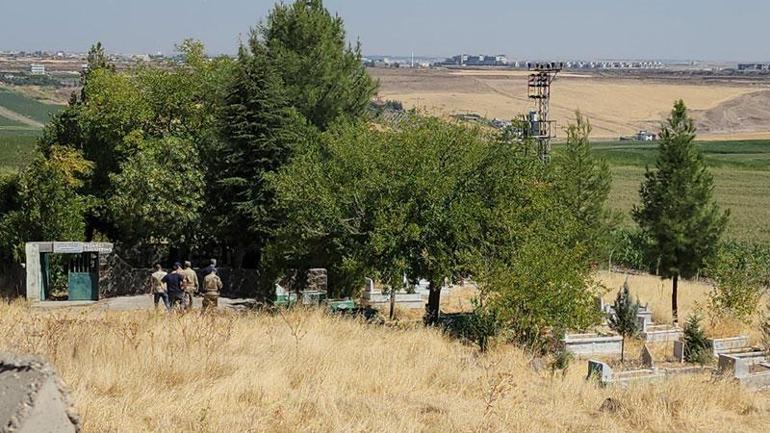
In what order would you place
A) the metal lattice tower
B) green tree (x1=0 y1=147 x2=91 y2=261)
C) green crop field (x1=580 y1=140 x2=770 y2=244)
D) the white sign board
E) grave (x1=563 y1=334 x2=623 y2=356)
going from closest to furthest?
grave (x1=563 y1=334 x2=623 y2=356)
the white sign board
green tree (x1=0 y1=147 x2=91 y2=261)
the metal lattice tower
green crop field (x1=580 y1=140 x2=770 y2=244)

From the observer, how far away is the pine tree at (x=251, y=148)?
25781mm

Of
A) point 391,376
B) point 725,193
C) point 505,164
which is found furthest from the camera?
point 725,193

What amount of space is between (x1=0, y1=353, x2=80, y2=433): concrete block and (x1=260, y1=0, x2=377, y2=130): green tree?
2282cm

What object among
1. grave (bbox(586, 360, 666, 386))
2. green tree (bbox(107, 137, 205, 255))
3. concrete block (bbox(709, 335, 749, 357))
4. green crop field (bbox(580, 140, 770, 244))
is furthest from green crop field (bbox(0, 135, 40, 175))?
grave (bbox(586, 360, 666, 386))

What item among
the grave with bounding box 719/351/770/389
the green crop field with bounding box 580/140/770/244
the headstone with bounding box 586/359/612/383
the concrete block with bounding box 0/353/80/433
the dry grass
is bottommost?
the green crop field with bounding box 580/140/770/244

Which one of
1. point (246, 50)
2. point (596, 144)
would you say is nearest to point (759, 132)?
Result: point (596, 144)

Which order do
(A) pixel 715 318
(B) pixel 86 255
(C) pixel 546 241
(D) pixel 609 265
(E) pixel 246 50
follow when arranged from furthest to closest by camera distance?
(D) pixel 609 265, (E) pixel 246 50, (B) pixel 86 255, (A) pixel 715 318, (C) pixel 546 241

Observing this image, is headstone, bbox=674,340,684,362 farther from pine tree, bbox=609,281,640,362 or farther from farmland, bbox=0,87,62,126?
farmland, bbox=0,87,62,126

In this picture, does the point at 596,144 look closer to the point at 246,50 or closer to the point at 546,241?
the point at 246,50

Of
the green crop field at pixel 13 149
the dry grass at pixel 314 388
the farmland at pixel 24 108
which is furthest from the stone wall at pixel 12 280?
the farmland at pixel 24 108

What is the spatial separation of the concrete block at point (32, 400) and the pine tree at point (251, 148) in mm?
18858

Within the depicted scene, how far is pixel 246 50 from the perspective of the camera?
98.9 feet

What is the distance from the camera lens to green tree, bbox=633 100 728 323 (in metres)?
26.8

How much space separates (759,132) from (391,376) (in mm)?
179953
